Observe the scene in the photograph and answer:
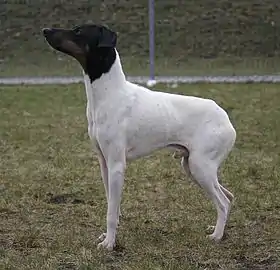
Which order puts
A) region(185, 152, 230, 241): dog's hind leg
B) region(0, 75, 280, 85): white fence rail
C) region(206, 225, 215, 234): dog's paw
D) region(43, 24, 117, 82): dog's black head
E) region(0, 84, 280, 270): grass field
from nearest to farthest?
region(0, 84, 280, 270): grass field
region(43, 24, 117, 82): dog's black head
region(185, 152, 230, 241): dog's hind leg
region(206, 225, 215, 234): dog's paw
region(0, 75, 280, 85): white fence rail

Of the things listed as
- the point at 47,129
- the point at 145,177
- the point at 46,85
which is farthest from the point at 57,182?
the point at 46,85

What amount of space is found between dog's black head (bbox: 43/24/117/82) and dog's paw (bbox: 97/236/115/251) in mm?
1112

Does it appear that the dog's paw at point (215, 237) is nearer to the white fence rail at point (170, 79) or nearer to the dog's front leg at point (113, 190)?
the dog's front leg at point (113, 190)

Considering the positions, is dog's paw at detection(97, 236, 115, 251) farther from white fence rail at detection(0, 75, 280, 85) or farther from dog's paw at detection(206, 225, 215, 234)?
white fence rail at detection(0, 75, 280, 85)

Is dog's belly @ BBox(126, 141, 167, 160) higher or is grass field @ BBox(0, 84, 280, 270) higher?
dog's belly @ BBox(126, 141, 167, 160)

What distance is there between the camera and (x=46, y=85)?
14672mm

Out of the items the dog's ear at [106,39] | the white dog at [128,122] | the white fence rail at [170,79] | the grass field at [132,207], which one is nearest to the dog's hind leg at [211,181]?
the white dog at [128,122]

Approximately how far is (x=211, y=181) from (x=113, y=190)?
70 centimetres

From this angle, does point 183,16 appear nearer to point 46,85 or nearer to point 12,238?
point 46,85

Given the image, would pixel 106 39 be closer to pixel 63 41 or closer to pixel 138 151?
pixel 63 41

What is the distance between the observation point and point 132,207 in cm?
625

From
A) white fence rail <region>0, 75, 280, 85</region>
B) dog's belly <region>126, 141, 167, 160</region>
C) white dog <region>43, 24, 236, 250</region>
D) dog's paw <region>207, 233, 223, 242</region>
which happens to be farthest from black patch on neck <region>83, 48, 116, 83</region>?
white fence rail <region>0, 75, 280, 85</region>

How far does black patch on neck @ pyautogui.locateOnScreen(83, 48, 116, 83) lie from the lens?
5.09 metres

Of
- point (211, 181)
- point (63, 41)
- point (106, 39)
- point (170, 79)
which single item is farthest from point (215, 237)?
point (170, 79)
